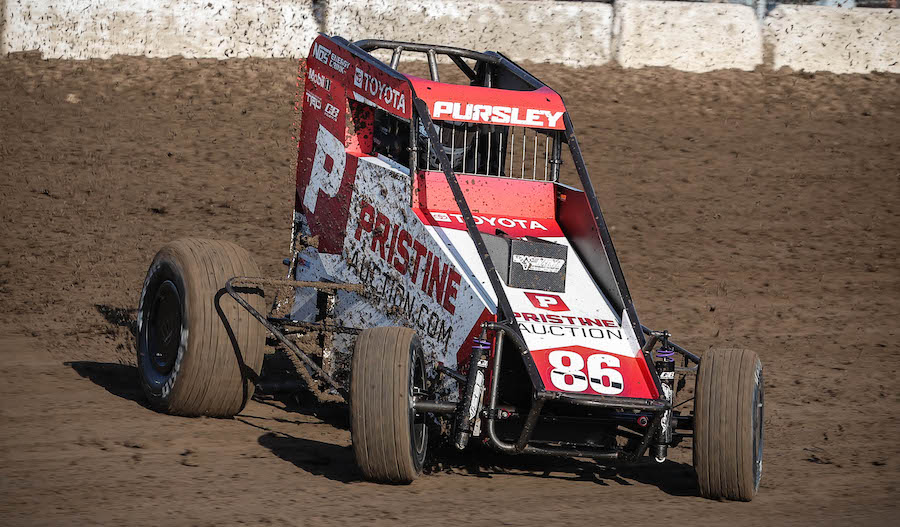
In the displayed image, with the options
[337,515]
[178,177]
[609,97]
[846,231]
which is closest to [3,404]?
[337,515]

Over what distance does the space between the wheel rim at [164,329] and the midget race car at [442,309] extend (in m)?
0.01

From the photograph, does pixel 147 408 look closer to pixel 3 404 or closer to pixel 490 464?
pixel 3 404

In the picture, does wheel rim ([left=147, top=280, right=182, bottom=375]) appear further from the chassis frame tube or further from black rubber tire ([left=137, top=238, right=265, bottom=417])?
the chassis frame tube

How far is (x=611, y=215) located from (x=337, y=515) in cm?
752

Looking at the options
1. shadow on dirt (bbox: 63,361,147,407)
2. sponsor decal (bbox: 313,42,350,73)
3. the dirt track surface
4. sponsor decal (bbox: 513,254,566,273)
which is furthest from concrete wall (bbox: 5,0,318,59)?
sponsor decal (bbox: 513,254,566,273)

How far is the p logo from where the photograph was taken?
19.2 ft

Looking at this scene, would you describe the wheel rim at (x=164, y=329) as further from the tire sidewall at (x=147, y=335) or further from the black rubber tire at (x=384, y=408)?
the black rubber tire at (x=384, y=408)

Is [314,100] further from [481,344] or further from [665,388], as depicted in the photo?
[665,388]

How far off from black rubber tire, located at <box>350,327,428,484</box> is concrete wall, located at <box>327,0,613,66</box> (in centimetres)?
984

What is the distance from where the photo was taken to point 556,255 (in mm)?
6188

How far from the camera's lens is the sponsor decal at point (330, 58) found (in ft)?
23.7

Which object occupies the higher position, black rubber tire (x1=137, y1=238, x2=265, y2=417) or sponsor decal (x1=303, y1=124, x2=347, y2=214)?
sponsor decal (x1=303, y1=124, x2=347, y2=214)

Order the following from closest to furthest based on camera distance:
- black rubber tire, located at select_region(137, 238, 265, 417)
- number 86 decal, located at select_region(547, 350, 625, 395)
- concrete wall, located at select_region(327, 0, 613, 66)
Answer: number 86 decal, located at select_region(547, 350, 625, 395), black rubber tire, located at select_region(137, 238, 265, 417), concrete wall, located at select_region(327, 0, 613, 66)

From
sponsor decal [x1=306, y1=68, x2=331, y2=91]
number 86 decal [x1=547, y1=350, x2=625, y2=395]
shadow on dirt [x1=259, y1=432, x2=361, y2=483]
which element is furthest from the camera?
sponsor decal [x1=306, y1=68, x2=331, y2=91]
